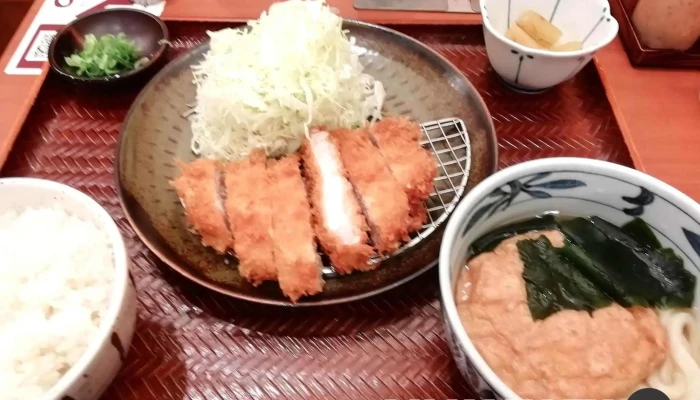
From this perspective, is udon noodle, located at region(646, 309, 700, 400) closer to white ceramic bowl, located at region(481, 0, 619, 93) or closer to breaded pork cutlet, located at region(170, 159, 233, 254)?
white ceramic bowl, located at region(481, 0, 619, 93)

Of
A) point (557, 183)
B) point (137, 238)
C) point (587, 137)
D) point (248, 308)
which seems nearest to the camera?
point (557, 183)

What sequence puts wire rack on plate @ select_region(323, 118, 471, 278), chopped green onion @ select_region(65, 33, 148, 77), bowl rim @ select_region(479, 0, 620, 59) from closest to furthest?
wire rack on plate @ select_region(323, 118, 471, 278) → bowl rim @ select_region(479, 0, 620, 59) → chopped green onion @ select_region(65, 33, 148, 77)

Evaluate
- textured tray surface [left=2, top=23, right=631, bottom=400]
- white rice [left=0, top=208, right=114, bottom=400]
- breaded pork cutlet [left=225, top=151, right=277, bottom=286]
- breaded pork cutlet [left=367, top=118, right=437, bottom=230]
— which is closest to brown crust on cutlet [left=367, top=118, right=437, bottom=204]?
breaded pork cutlet [left=367, top=118, right=437, bottom=230]

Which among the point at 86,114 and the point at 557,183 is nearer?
→ the point at 557,183

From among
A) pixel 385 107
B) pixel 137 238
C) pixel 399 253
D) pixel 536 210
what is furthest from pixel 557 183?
pixel 137 238

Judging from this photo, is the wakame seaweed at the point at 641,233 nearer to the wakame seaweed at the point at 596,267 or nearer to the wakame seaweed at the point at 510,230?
the wakame seaweed at the point at 596,267

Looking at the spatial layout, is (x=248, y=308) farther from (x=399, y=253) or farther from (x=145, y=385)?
(x=399, y=253)

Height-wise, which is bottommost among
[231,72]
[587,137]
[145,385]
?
[587,137]
